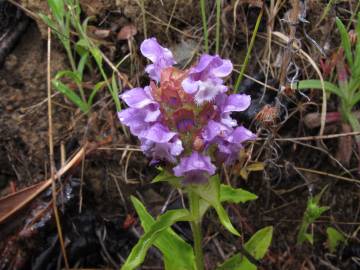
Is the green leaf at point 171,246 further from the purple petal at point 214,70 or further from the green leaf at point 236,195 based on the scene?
the purple petal at point 214,70

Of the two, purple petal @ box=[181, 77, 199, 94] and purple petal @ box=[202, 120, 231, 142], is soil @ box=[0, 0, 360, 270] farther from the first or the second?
purple petal @ box=[181, 77, 199, 94]

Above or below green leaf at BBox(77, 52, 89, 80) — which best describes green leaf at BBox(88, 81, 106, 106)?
below

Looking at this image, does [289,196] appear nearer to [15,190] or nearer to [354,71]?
[354,71]

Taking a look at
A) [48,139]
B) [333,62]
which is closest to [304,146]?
[333,62]

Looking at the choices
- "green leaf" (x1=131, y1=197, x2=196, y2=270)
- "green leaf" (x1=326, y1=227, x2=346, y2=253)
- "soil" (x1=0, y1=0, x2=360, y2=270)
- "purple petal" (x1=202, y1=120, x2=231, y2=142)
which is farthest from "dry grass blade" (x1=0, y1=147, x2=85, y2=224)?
"green leaf" (x1=326, y1=227, x2=346, y2=253)

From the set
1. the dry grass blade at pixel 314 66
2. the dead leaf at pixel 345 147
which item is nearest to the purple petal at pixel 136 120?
the dry grass blade at pixel 314 66

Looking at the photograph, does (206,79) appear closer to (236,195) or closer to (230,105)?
(230,105)
